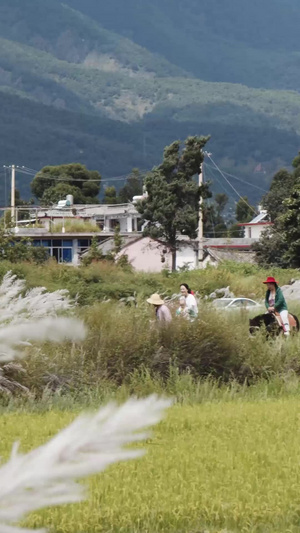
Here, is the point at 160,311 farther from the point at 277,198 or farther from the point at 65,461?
the point at 277,198

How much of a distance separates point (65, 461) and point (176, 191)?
250 ft

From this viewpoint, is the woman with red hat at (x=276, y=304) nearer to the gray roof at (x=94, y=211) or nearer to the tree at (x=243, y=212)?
the gray roof at (x=94, y=211)

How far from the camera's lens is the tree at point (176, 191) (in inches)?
3000

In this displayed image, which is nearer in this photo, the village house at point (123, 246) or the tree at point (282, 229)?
the tree at point (282, 229)

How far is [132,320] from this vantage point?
15.2 meters

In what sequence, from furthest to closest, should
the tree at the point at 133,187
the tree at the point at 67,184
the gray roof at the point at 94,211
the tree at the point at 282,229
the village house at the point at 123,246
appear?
the tree at the point at 133,187 → the tree at the point at 67,184 → the gray roof at the point at 94,211 → the village house at the point at 123,246 → the tree at the point at 282,229

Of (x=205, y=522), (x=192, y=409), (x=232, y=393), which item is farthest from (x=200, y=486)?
(x=232, y=393)

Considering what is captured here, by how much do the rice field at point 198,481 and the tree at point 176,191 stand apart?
215 ft

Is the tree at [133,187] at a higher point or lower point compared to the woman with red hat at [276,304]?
higher

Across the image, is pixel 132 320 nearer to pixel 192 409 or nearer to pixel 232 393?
pixel 232 393

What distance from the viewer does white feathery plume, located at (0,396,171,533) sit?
883 mm

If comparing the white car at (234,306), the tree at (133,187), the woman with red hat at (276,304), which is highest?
the tree at (133,187)

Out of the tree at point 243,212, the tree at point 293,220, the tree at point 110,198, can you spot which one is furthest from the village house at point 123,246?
the tree at point 243,212

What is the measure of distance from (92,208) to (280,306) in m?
108
